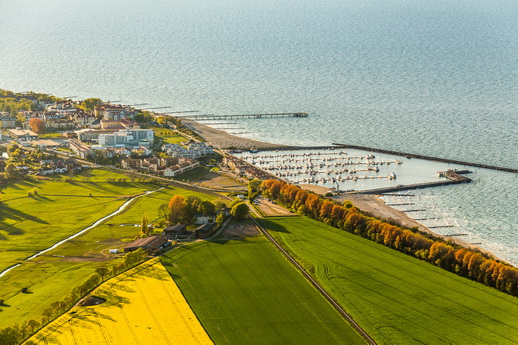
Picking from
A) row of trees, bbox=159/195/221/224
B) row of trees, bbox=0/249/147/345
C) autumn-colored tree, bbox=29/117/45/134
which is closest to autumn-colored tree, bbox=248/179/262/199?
row of trees, bbox=159/195/221/224

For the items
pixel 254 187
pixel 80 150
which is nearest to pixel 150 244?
pixel 254 187

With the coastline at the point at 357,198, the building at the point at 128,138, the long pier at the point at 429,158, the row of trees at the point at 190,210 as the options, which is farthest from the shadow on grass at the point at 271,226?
the building at the point at 128,138

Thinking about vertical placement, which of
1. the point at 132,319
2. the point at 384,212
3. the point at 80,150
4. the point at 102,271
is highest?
the point at 80,150

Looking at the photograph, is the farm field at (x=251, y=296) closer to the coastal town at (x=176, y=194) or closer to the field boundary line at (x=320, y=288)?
the field boundary line at (x=320, y=288)

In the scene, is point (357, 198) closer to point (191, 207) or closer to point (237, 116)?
point (191, 207)

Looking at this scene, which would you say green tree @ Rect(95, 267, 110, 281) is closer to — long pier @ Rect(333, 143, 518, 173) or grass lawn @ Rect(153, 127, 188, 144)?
grass lawn @ Rect(153, 127, 188, 144)

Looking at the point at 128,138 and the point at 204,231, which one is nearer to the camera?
the point at 204,231
